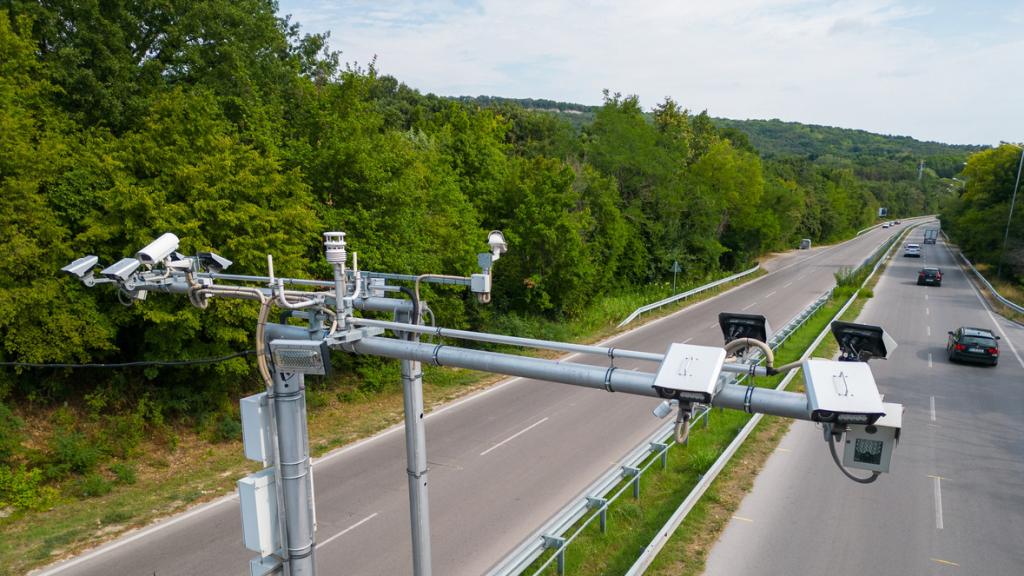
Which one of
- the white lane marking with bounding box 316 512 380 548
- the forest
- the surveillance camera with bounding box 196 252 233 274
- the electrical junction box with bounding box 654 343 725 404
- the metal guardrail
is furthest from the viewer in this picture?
the metal guardrail

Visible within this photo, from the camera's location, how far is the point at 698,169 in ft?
161

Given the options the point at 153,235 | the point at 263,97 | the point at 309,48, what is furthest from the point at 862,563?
the point at 309,48

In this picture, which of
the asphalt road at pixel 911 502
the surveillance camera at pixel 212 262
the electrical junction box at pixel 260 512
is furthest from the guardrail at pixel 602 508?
the surveillance camera at pixel 212 262

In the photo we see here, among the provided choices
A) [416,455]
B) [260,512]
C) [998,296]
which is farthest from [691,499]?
[998,296]

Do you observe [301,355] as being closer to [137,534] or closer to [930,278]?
[137,534]

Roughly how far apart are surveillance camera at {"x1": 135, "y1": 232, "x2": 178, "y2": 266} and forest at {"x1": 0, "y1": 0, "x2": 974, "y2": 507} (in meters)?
9.38

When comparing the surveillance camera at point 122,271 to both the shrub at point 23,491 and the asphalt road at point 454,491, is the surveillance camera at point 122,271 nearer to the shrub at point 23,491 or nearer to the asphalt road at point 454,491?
the asphalt road at point 454,491

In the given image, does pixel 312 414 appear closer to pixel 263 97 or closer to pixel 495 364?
pixel 263 97

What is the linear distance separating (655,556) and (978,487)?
770 cm

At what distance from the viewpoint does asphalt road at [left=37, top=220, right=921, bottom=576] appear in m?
10.0

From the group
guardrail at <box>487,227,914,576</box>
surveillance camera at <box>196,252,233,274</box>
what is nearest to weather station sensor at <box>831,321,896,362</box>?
guardrail at <box>487,227,914,576</box>

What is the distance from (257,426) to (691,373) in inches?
123

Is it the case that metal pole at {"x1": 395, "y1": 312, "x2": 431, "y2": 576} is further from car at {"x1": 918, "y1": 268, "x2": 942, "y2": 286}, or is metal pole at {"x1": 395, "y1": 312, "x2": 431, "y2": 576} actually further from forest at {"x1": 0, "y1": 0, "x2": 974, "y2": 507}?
car at {"x1": 918, "y1": 268, "x2": 942, "y2": 286}

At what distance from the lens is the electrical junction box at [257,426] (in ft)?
14.4
